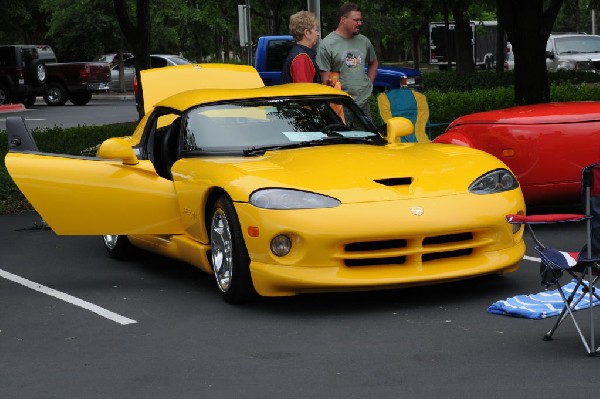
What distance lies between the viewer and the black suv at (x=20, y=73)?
130 ft

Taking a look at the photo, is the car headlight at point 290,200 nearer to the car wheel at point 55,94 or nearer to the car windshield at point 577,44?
the car windshield at point 577,44

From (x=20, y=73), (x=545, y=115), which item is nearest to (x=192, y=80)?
(x=545, y=115)

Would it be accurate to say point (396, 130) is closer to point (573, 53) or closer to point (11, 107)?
point (573, 53)

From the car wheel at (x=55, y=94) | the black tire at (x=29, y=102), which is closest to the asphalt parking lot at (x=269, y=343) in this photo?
the black tire at (x=29, y=102)

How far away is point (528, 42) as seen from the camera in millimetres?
19172

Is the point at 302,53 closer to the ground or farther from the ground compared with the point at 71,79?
farther from the ground

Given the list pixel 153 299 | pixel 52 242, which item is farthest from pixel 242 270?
pixel 52 242

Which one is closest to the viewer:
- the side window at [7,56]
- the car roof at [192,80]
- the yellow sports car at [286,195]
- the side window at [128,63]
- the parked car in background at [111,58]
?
the yellow sports car at [286,195]

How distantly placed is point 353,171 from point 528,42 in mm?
11604

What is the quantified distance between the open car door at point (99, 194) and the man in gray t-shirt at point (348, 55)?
12.4 feet

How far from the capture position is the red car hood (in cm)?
1077

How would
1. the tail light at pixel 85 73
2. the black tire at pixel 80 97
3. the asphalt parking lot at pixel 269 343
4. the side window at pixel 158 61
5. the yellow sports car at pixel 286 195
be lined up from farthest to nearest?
the side window at pixel 158 61, the black tire at pixel 80 97, the tail light at pixel 85 73, the yellow sports car at pixel 286 195, the asphalt parking lot at pixel 269 343

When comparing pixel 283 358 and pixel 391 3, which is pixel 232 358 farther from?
pixel 391 3

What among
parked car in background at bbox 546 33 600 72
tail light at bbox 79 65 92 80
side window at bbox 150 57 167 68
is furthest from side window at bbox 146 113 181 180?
side window at bbox 150 57 167 68
